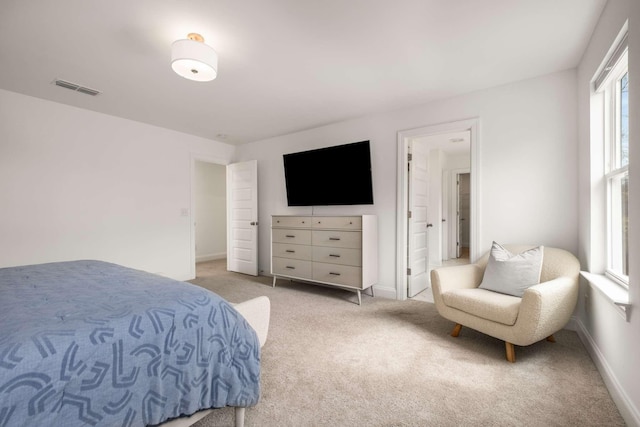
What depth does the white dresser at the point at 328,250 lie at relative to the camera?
3340mm

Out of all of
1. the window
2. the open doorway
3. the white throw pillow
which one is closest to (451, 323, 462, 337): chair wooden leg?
the white throw pillow

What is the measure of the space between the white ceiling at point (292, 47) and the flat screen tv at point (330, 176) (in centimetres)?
68

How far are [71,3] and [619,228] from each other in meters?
3.86

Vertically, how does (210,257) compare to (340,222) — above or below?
below

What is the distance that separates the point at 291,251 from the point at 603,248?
3115 mm

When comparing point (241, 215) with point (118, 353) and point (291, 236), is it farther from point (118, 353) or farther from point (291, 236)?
point (118, 353)

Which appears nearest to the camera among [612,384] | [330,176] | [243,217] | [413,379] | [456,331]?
[612,384]

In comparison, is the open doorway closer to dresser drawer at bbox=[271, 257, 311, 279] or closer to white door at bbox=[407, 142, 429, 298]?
dresser drawer at bbox=[271, 257, 311, 279]

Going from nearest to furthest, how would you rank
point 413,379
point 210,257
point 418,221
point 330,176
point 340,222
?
1. point 413,379
2. point 340,222
3. point 418,221
4. point 330,176
5. point 210,257

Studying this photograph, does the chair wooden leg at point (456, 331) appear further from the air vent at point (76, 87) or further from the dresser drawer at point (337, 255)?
the air vent at point (76, 87)

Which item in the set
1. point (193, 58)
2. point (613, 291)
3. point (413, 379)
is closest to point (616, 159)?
point (613, 291)

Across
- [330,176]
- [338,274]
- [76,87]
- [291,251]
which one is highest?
[76,87]

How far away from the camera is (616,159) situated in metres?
1.96

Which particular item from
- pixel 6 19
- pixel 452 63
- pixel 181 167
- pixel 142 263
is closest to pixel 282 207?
pixel 181 167
